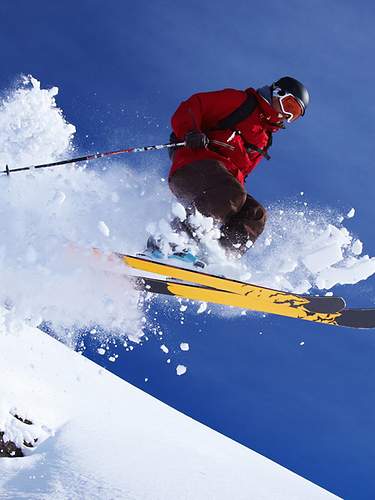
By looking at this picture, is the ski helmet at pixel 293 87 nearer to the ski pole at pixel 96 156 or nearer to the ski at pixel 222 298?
the ski pole at pixel 96 156

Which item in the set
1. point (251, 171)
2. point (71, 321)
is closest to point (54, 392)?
point (71, 321)

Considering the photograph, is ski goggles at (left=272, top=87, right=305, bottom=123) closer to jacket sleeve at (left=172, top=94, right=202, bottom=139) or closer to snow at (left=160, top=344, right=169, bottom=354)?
jacket sleeve at (left=172, top=94, right=202, bottom=139)

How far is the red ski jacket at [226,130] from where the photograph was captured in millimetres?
6008

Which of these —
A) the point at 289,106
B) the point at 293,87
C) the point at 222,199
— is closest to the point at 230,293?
the point at 222,199

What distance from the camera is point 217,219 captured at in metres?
5.86

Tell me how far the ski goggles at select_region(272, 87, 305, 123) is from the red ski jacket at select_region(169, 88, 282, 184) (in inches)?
4.4

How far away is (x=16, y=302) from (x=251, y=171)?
304 centimetres

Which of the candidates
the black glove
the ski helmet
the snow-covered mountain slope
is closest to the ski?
the black glove

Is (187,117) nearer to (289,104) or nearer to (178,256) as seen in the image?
(289,104)

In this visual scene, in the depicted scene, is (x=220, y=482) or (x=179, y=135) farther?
(x=220, y=482)

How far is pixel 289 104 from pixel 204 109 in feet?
3.07

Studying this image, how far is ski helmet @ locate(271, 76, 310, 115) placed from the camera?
6.23 meters

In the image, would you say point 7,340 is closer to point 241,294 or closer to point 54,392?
point 54,392

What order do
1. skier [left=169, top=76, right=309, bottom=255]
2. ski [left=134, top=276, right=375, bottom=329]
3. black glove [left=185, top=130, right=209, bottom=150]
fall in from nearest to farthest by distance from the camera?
black glove [left=185, top=130, right=209, bottom=150]
skier [left=169, top=76, right=309, bottom=255]
ski [left=134, top=276, right=375, bottom=329]
